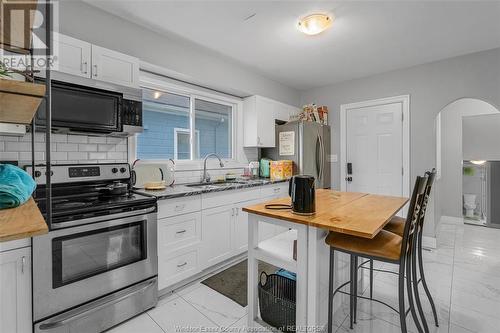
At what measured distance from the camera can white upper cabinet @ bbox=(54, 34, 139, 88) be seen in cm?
185

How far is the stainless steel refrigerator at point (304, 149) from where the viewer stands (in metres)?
3.67

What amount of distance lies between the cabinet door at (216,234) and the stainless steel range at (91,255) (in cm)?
55

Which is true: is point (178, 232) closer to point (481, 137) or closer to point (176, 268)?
point (176, 268)

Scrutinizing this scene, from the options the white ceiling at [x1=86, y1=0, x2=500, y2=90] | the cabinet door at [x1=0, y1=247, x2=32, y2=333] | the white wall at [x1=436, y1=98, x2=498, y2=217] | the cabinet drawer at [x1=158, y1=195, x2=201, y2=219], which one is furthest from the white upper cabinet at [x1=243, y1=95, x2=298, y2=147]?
the white wall at [x1=436, y1=98, x2=498, y2=217]

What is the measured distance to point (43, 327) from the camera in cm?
145

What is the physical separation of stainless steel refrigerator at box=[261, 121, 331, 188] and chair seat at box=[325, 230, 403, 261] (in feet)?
7.15

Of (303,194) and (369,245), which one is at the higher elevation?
(303,194)

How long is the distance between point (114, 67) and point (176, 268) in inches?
73.9

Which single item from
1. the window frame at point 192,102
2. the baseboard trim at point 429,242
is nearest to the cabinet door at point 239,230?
the window frame at point 192,102

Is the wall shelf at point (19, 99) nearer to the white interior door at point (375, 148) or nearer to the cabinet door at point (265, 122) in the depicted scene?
the cabinet door at point (265, 122)

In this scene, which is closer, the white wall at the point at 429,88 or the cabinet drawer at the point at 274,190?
the white wall at the point at 429,88

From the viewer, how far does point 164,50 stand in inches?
104

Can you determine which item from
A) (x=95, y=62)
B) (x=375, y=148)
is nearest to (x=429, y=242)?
(x=375, y=148)

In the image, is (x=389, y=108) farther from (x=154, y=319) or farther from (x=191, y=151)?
(x=154, y=319)
